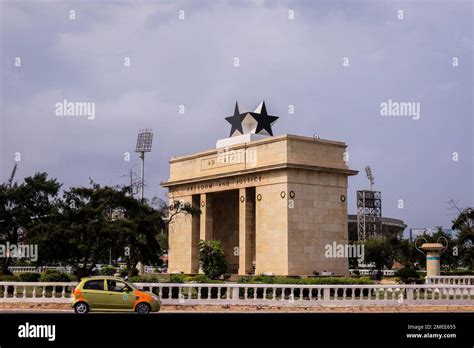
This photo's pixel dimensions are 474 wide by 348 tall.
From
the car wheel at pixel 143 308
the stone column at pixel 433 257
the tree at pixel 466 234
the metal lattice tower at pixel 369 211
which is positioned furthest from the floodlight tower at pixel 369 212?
the car wheel at pixel 143 308

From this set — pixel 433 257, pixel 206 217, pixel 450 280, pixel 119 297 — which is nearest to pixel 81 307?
pixel 119 297

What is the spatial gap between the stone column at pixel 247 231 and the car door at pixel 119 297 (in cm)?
2208

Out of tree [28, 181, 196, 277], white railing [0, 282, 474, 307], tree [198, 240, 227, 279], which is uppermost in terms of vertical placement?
tree [28, 181, 196, 277]

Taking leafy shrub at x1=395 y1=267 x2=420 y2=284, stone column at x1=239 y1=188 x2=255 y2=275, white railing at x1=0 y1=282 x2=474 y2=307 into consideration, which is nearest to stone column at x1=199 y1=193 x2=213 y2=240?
stone column at x1=239 y1=188 x2=255 y2=275

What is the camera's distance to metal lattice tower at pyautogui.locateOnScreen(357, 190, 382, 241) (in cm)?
10343

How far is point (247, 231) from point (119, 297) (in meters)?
22.9

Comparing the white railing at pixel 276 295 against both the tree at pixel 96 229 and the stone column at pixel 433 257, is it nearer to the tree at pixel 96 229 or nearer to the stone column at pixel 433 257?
the tree at pixel 96 229

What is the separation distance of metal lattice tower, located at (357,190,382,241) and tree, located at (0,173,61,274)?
65.6m

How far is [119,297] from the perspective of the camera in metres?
23.1

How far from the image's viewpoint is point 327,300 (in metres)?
28.1

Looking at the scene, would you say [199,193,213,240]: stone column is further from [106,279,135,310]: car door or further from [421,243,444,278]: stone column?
[106,279,135,310]: car door
